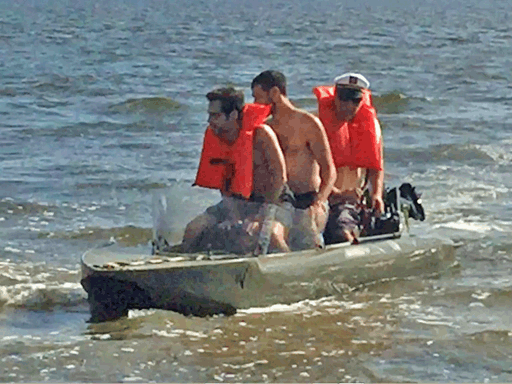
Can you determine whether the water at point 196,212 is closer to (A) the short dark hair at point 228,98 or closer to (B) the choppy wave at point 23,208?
(B) the choppy wave at point 23,208

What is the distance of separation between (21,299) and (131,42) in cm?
3180

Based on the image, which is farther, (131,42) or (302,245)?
(131,42)

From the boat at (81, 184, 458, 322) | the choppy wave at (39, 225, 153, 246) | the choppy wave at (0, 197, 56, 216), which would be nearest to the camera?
the boat at (81, 184, 458, 322)

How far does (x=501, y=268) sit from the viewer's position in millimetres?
10242

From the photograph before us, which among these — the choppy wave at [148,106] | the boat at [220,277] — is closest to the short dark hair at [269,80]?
the boat at [220,277]

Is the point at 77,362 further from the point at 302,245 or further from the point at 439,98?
the point at 439,98

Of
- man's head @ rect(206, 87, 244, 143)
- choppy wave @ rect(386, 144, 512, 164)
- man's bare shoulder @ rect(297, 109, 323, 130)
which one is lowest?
choppy wave @ rect(386, 144, 512, 164)

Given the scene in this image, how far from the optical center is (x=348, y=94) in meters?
9.48

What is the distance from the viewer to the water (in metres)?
7.82

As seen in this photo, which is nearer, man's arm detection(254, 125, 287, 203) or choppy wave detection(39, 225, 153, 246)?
Answer: man's arm detection(254, 125, 287, 203)

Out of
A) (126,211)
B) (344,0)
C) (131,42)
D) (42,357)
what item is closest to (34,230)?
(126,211)

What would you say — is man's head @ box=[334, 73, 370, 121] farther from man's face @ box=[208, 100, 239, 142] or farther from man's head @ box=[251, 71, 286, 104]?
man's face @ box=[208, 100, 239, 142]

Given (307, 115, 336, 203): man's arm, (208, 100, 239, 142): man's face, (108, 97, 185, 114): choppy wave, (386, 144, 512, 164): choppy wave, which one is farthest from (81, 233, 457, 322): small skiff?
(108, 97, 185, 114): choppy wave

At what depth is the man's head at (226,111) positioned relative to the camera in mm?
8555
